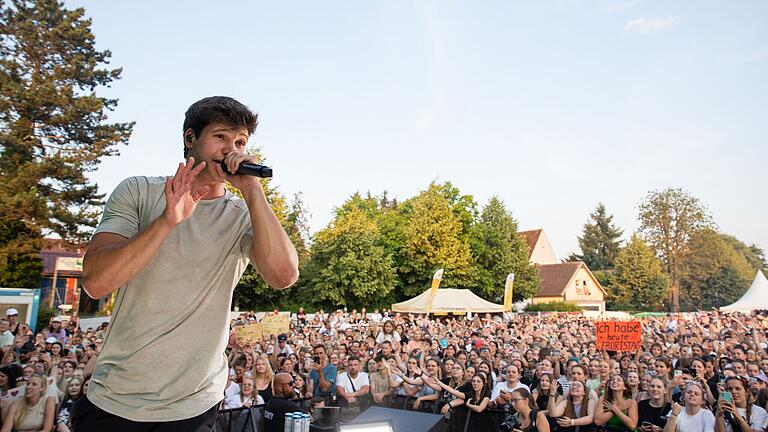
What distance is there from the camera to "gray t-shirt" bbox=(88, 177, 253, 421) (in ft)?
4.64

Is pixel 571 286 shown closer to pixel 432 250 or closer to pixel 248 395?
pixel 432 250

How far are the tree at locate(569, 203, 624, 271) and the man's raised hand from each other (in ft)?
256

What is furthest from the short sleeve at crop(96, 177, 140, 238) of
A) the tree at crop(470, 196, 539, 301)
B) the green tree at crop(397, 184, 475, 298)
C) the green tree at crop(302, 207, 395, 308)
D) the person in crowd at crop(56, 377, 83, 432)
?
the tree at crop(470, 196, 539, 301)

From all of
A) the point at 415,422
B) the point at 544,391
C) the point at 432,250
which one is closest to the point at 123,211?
the point at 415,422

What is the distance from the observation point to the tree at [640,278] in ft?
162

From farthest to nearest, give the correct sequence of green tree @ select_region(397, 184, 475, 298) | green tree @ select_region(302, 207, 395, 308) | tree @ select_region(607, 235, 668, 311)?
1. tree @ select_region(607, 235, 668, 311)
2. green tree @ select_region(397, 184, 475, 298)
3. green tree @ select_region(302, 207, 395, 308)

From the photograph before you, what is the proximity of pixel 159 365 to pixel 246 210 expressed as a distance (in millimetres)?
504

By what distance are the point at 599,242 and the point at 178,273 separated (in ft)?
262

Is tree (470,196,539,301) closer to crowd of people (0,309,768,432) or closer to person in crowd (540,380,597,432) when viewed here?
crowd of people (0,309,768,432)

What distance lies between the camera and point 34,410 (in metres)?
7.10

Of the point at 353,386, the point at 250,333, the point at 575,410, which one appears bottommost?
the point at 353,386

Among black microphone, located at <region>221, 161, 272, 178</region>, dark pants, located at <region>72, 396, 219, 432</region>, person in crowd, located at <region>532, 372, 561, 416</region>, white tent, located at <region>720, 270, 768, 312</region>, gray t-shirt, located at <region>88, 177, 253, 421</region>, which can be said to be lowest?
person in crowd, located at <region>532, 372, 561, 416</region>

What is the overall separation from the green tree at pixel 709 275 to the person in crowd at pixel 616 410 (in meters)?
50.1

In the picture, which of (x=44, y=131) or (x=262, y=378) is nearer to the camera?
(x=262, y=378)
